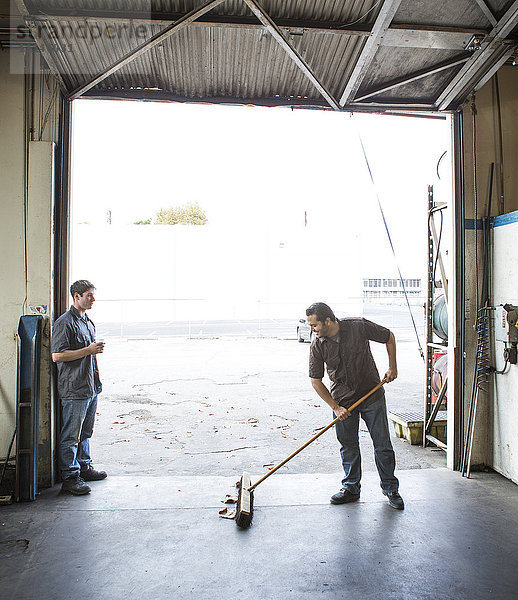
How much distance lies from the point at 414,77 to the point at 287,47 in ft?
4.65

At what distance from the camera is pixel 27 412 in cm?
451

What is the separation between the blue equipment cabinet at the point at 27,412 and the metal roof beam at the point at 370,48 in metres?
3.95

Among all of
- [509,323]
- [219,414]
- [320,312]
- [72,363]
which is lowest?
[219,414]

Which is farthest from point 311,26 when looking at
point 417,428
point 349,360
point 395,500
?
point 417,428

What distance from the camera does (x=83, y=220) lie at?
33.2 m

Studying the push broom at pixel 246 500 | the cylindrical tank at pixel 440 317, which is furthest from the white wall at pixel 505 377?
the push broom at pixel 246 500

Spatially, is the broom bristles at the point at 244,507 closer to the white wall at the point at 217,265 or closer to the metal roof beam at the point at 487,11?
the metal roof beam at the point at 487,11


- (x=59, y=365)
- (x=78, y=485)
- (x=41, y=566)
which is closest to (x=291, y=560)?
(x=41, y=566)

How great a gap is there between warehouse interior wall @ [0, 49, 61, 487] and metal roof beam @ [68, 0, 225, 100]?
43 cm

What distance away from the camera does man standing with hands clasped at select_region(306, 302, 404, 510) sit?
432 cm

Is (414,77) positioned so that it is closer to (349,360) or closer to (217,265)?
(349,360)

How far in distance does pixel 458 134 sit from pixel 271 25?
7.89 ft

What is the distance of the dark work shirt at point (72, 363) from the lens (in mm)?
4547

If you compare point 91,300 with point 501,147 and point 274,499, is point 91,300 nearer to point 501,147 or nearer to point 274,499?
point 274,499
